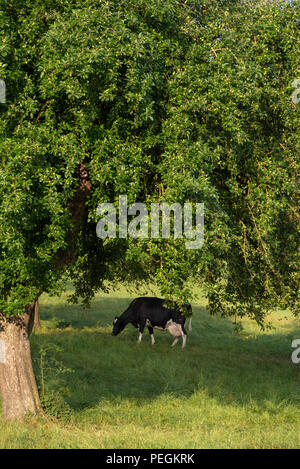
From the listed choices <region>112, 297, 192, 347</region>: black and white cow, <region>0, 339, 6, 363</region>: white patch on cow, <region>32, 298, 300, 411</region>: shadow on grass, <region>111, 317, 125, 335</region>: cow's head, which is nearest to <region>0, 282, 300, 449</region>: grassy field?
<region>32, 298, 300, 411</region>: shadow on grass

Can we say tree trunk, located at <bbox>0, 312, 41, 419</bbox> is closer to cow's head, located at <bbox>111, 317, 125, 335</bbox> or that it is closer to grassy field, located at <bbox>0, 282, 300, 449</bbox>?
grassy field, located at <bbox>0, 282, 300, 449</bbox>

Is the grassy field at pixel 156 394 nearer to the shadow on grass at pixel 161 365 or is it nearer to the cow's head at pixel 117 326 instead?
the shadow on grass at pixel 161 365

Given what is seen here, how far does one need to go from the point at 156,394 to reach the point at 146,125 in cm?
944

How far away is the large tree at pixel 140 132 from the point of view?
35.0 feet

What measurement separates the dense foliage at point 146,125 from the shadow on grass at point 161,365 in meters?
3.43

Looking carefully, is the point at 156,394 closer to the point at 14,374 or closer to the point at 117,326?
the point at 14,374

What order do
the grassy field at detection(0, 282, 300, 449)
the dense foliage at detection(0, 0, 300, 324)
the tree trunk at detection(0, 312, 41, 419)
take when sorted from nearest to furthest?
the dense foliage at detection(0, 0, 300, 324)
the grassy field at detection(0, 282, 300, 449)
the tree trunk at detection(0, 312, 41, 419)

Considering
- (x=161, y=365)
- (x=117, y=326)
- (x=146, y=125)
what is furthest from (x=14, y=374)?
(x=117, y=326)

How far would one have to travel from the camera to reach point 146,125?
11.7 m

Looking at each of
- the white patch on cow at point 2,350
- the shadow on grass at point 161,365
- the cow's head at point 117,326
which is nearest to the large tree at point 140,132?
the white patch on cow at point 2,350

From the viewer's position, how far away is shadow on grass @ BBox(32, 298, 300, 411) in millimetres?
16797

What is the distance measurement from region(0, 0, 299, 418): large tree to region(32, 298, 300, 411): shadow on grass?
304 cm
